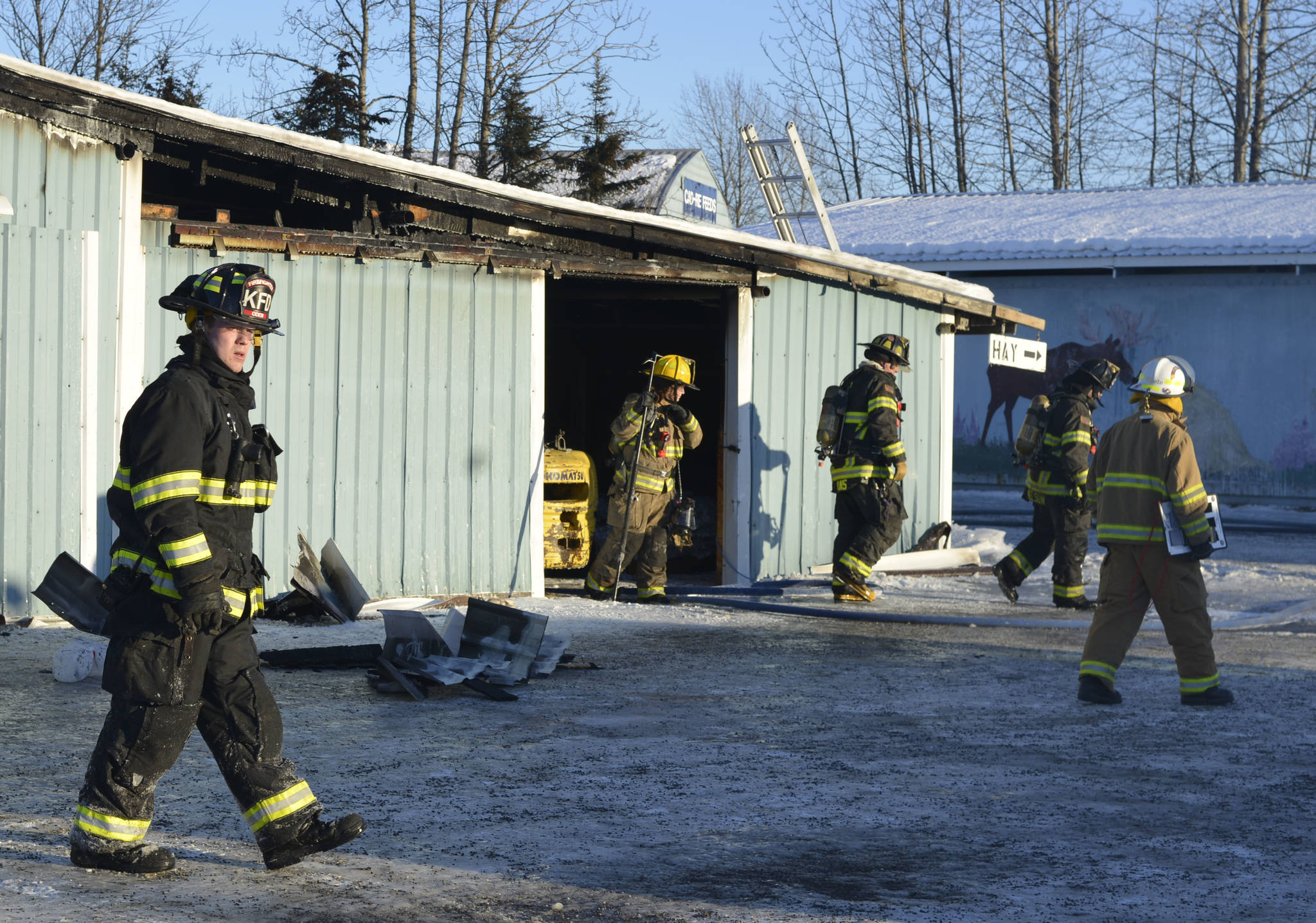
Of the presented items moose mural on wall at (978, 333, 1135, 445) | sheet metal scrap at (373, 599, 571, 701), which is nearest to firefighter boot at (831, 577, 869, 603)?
sheet metal scrap at (373, 599, 571, 701)

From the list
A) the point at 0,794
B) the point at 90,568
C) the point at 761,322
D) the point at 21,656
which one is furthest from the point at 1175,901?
the point at 761,322

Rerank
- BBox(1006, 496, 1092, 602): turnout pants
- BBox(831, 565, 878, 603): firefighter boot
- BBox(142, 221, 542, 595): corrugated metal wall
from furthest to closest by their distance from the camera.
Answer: BBox(831, 565, 878, 603): firefighter boot → BBox(1006, 496, 1092, 602): turnout pants → BBox(142, 221, 542, 595): corrugated metal wall

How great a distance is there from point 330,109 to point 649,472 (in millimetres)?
19758

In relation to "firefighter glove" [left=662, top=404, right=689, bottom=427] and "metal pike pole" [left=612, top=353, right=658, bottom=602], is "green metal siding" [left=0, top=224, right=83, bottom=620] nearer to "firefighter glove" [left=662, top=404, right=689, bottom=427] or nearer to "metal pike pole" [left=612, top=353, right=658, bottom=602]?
"metal pike pole" [left=612, top=353, right=658, bottom=602]

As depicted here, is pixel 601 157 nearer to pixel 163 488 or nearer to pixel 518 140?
pixel 518 140

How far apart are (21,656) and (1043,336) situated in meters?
18.2

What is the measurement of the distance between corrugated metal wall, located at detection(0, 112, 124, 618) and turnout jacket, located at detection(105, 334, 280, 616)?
Answer: 5.10 metres

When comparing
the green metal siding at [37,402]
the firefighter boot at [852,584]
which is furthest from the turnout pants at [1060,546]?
the green metal siding at [37,402]

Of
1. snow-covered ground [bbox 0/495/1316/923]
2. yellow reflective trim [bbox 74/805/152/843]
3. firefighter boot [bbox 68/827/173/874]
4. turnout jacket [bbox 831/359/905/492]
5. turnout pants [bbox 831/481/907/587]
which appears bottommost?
snow-covered ground [bbox 0/495/1316/923]

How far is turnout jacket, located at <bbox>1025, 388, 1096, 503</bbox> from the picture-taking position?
37.4ft

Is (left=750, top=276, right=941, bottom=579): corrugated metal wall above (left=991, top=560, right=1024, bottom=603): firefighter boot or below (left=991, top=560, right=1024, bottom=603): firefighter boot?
above

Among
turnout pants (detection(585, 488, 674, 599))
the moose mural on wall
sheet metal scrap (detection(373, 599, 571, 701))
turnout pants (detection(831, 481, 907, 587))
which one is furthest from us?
the moose mural on wall

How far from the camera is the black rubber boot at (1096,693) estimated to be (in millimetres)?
7711

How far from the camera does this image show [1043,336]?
23.5 meters
